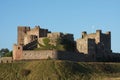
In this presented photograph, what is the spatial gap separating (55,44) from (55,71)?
16158 mm

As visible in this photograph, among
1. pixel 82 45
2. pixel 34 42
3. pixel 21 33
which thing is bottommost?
pixel 82 45

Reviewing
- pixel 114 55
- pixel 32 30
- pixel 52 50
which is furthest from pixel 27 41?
pixel 114 55

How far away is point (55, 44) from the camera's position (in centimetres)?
10794

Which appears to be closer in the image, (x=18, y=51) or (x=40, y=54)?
(x=40, y=54)

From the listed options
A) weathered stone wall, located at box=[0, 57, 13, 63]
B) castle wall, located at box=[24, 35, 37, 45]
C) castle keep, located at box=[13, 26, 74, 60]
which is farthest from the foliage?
weathered stone wall, located at box=[0, 57, 13, 63]

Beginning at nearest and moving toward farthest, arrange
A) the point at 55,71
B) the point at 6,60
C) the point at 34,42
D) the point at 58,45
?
the point at 55,71 → the point at 6,60 → the point at 58,45 → the point at 34,42

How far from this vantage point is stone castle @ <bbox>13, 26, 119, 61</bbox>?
102 meters

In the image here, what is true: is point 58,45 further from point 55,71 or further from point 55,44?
point 55,71

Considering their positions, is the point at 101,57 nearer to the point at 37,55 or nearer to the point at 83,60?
the point at 83,60

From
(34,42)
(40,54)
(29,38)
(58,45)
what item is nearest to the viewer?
(40,54)

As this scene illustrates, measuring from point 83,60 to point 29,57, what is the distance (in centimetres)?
1060

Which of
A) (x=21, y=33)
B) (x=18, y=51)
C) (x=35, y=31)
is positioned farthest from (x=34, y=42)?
(x=21, y=33)

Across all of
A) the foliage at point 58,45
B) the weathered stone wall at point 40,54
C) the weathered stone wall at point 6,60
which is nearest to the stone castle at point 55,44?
the weathered stone wall at point 40,54

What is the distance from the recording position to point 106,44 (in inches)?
4488
